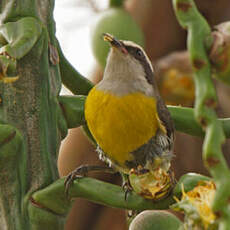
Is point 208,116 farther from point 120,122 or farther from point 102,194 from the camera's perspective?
point 120,122

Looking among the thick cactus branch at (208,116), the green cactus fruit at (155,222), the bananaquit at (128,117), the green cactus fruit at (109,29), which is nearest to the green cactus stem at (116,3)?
the green cactus fruit at (109,29)

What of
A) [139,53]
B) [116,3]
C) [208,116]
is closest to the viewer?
[208,116]

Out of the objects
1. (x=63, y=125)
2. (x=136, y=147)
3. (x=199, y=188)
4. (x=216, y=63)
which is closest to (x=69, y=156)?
(x=136, y=147)

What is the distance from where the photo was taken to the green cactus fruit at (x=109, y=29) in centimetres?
144

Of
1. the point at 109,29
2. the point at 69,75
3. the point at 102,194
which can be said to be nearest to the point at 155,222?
the point at 102,194

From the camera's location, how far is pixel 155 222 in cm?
70

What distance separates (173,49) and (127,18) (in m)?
0.65

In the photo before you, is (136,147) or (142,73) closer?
(136,147)

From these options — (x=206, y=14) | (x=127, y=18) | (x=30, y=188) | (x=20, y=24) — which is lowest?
(x=206, y=14)

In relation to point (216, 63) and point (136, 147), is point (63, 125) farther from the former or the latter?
point (216, 63)

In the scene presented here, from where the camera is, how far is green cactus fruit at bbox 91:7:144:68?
4.72 feet

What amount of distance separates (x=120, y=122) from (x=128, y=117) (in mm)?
13

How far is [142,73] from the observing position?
1057 mm

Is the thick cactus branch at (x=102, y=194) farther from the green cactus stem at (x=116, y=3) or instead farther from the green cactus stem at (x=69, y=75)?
the green cactus stem at (x=116, y=3)
